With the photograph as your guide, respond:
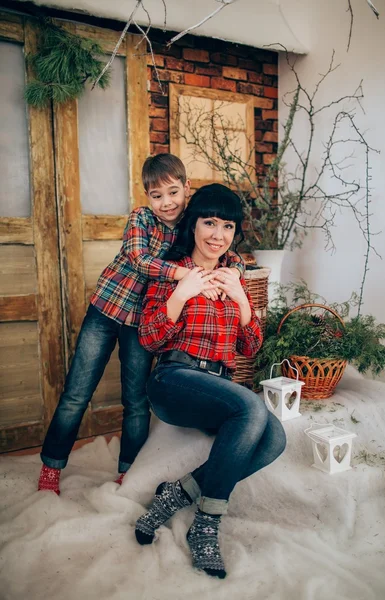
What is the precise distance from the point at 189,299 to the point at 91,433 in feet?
4.88

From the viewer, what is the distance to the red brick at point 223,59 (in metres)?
3.40

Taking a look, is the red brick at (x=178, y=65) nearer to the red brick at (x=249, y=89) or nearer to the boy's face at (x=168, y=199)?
the red brick at (x=249, y=89)

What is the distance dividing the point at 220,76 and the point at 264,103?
1.28ft

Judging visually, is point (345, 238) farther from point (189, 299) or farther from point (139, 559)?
point (139, 559)

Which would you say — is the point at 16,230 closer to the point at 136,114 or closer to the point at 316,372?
the point at 136,114

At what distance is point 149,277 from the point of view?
6.87 ft

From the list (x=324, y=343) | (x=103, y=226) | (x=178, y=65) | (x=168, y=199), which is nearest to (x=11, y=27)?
(x=178, y=65)

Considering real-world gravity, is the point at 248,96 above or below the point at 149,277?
above

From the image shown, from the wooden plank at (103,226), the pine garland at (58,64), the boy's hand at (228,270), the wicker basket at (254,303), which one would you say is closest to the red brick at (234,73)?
the pine garland at (58,64)

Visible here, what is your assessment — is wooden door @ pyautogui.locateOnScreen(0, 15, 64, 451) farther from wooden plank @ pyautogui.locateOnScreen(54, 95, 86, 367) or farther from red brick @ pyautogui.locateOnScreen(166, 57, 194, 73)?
red brick @ pyautogui.locateOnScreen(166, 57, 194, 73)

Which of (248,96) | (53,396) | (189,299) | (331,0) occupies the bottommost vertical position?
(53,396)

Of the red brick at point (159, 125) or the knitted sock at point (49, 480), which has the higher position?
the red brick at point (159, 125)

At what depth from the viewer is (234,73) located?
349cm

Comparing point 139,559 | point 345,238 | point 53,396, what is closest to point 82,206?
point 53,396
